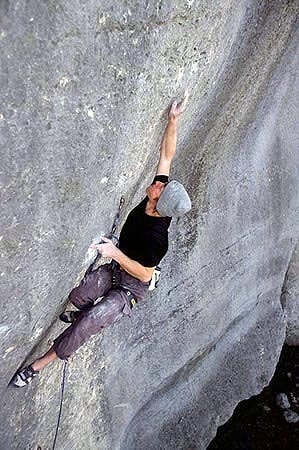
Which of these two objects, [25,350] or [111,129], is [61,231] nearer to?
[111,129]

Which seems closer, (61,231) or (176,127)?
(61,231)

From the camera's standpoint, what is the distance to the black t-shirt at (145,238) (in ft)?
9.95

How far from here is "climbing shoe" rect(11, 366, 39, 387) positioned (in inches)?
127

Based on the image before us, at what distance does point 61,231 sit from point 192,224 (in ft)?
6.61

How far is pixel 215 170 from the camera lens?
468 cm

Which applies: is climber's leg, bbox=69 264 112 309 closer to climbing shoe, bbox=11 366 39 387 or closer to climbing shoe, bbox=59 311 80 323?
climbing shoe, bbox=59 311 80 323

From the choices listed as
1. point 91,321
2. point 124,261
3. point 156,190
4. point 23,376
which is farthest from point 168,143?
point 23,376

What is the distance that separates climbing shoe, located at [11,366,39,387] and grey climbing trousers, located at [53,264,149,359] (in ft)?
0.61

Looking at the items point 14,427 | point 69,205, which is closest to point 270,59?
point 69,205

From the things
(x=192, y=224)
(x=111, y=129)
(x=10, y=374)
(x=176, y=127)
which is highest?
(x=111, y=129)

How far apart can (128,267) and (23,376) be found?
2.56ft

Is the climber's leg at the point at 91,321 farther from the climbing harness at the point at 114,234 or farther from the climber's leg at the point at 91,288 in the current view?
the climbing harness at the point at 114,234

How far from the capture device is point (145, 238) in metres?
3.04

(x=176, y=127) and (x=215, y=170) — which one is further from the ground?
(x=176, y=127)
